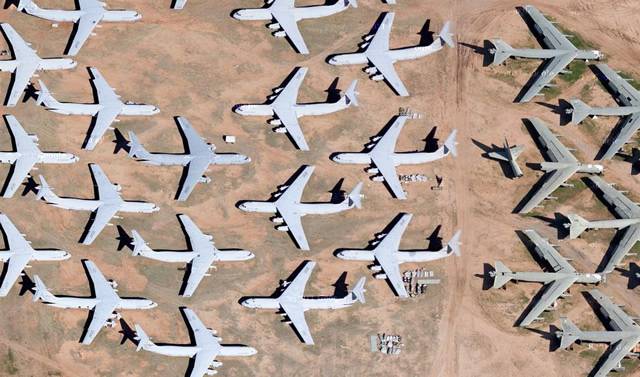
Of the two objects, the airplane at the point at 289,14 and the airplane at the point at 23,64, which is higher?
the airplane at the point at 289,14

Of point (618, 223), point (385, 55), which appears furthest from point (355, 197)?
point (618, 223)

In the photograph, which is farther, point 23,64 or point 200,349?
point 23,64

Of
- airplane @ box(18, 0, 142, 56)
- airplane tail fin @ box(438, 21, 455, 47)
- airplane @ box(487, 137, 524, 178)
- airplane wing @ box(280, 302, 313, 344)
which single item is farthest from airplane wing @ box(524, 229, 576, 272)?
airplane @ box(18, 0, 142, 56)

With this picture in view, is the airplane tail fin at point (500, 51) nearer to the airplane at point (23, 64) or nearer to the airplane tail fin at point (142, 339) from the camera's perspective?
the airplane at point (23, 64)

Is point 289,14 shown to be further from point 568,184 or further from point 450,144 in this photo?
point 568,184

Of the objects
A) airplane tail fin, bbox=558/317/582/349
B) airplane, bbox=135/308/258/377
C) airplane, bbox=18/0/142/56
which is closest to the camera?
airplane, bbox=135/308/258/377

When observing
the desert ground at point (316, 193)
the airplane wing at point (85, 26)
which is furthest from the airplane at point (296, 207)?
the airplane wing at point (85, 26)

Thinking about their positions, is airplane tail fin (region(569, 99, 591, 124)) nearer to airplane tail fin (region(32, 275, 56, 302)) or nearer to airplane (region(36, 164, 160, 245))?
airplane (region(36, 164, 160, 245))
